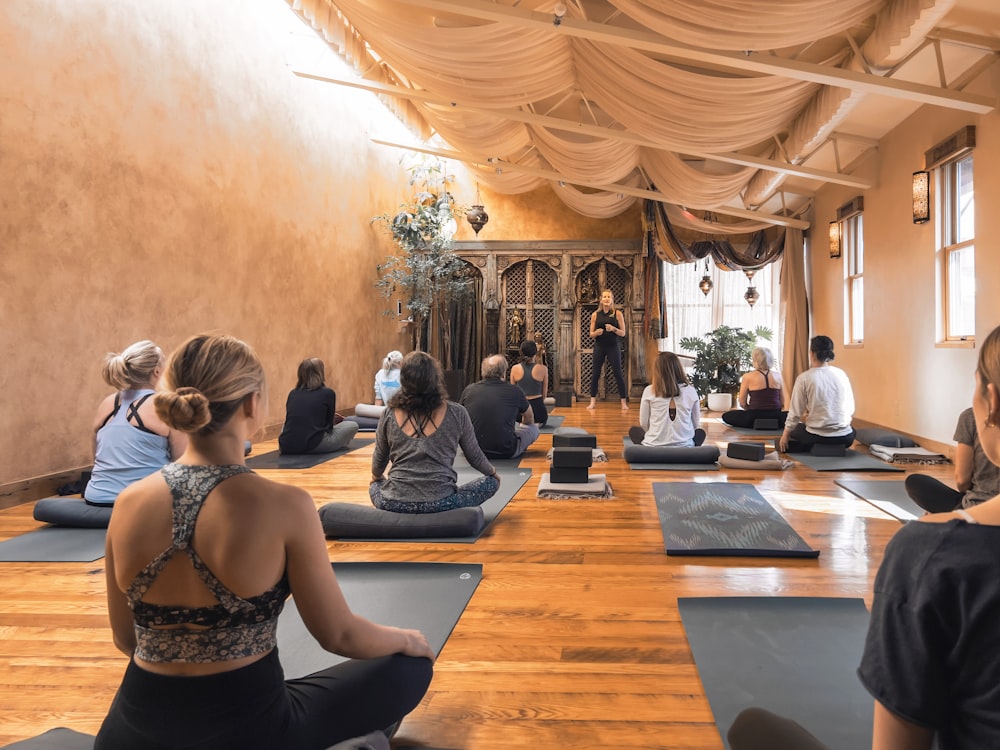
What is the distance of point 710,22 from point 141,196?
14.7 ft

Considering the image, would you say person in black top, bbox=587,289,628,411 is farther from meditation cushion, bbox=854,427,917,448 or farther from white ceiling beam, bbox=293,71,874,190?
meditation cushion, bbox=854,427,917,448

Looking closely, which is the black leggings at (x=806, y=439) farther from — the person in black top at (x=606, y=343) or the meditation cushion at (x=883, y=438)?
the person in black top at (x=606, y=343)

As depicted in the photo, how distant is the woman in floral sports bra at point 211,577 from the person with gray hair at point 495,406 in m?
4.62

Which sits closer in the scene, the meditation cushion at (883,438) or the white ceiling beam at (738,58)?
the white ceiling beam at (738,58)

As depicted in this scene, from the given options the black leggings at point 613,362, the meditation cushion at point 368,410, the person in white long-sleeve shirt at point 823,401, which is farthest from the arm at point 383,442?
the black leggings at point 613,362

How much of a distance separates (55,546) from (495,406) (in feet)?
10.7

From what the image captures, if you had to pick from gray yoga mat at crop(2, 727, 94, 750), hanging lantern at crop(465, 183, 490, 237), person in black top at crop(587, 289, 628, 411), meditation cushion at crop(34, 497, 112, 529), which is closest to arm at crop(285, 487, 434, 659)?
gray yoga mat at crop(2, 727, 94, 750)

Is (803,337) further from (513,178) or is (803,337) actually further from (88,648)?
(88,648)

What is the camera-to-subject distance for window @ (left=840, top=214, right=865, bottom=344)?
909cm

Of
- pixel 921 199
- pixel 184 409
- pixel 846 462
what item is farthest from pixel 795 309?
pixel 184 409

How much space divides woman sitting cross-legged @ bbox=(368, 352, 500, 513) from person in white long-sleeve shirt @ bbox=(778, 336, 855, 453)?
11.6ft

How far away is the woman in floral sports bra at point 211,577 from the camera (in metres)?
1.32

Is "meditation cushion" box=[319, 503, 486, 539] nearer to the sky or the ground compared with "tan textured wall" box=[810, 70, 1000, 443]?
nearer to the ground

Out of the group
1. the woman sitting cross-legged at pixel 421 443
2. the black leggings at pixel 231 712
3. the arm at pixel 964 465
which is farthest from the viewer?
the woman sitting cross-legged at pixel 421 443
